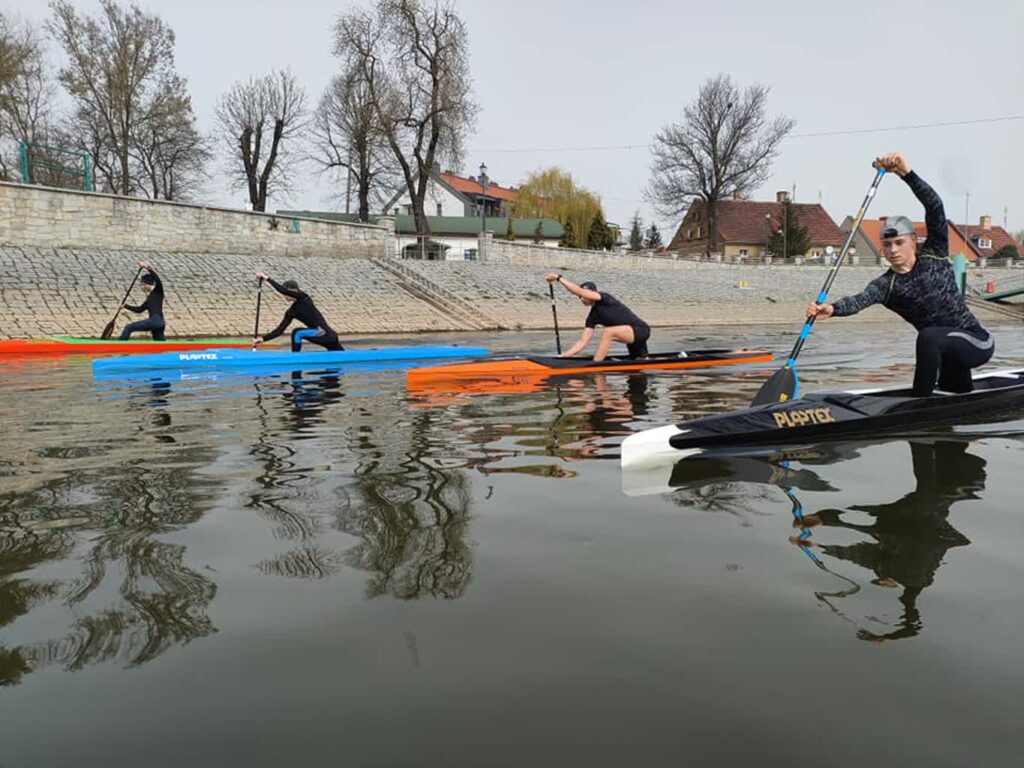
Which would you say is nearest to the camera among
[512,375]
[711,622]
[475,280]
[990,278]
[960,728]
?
[960,728]

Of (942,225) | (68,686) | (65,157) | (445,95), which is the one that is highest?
(445,95)

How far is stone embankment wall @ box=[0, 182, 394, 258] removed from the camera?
23656 mm

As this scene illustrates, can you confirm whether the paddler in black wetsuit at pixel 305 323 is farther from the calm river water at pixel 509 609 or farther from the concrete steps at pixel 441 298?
the concrete steps at pixel 441 298

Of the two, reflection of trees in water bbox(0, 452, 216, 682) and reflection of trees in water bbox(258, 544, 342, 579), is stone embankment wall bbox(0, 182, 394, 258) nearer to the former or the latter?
reflection of trees in water bbox(0, 452, 216, 682)

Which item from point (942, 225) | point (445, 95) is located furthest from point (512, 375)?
point (445, 95)

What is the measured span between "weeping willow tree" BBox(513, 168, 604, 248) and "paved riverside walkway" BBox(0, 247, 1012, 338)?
73.5 feet

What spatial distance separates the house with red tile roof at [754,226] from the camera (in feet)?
229

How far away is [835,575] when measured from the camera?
287 cm

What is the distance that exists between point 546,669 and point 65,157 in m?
42.5

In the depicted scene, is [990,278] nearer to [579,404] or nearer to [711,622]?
[579,404]

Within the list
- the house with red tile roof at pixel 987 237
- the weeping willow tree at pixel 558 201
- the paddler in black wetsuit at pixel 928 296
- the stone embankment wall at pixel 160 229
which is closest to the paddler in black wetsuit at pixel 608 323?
the paddler in black wetsuit at pixel 928 296

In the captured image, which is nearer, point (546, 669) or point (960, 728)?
point (960, 728)

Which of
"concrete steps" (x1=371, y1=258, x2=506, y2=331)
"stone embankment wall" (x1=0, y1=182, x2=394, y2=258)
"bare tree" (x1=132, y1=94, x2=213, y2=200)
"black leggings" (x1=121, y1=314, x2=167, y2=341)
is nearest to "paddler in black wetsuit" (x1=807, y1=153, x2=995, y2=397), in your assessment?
"black leggings" (x1=121, y1=314, x2=167, y2=341)

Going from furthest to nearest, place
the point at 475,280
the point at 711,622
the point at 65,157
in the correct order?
1. the point at 65,157
2. the point at 475,280
3. the point at 711,622
